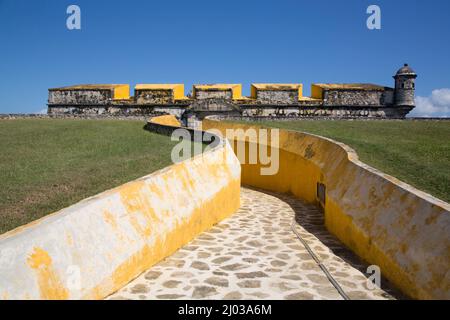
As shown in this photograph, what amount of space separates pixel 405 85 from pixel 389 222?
80.1 feet

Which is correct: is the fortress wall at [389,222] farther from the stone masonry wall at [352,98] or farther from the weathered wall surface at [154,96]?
the weathered wall surface at [154,96]

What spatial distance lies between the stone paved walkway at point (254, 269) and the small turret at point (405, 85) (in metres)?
22.1

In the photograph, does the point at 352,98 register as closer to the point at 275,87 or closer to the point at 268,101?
the point at 275,87

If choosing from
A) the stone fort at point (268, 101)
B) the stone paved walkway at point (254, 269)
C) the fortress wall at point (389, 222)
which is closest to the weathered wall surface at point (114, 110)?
the stone fort at point (268, 101)

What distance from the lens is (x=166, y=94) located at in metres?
28.0

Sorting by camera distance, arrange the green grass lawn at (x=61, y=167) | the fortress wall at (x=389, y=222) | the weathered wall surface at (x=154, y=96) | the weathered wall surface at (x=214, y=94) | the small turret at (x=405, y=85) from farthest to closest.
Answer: the weathered wall surface at (x=154, y=96) < the weathered wall surface at (x=214, y=94) < the small turret at (x=405, y=85) < the green grass lawn at (x=61, y=167) < the fortress wall at (x=389, y=222)

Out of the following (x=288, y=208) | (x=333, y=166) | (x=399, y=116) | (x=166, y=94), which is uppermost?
(x=166, y=94)

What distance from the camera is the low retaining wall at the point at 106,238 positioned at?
121 inches

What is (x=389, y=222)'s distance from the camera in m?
5.01

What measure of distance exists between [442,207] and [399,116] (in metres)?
25.1

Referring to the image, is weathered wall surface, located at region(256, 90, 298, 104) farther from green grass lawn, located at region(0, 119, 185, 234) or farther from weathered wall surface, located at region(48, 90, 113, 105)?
green grass lawn, located at region(0, 119, 185, 234)

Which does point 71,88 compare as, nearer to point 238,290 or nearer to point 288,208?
point 288,208

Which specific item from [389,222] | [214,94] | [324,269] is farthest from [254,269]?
[214,94]
